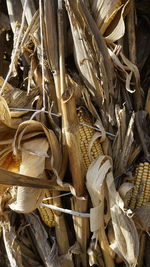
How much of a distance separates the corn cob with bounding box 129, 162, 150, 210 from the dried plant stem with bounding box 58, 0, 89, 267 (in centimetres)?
12

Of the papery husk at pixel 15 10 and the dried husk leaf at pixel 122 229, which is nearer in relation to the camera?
the dried husk leaf at pixel 122 229

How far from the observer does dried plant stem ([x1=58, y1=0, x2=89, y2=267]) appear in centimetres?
72

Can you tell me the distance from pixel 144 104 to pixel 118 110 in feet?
0.34

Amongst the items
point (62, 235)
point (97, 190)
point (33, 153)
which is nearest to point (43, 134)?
point (33, 153)

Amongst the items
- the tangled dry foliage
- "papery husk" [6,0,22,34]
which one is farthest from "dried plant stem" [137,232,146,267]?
"papery husk" [6,0,22,34]

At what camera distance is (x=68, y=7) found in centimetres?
80

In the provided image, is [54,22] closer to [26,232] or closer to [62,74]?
[62,74]

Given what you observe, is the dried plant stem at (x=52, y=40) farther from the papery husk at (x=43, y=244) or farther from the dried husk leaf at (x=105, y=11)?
the papery husk at (x=43, y=244)

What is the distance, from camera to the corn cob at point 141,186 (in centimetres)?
82

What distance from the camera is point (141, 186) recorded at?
2.68ft

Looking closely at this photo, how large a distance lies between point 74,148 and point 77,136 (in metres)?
0.03

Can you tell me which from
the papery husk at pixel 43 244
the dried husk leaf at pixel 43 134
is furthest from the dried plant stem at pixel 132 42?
the papery husk at pixel 43 244

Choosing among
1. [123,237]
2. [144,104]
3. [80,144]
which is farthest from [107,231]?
[144,104]

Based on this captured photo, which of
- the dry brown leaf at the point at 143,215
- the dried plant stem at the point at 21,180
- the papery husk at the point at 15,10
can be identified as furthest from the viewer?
the papery husk at the point at 15,10
